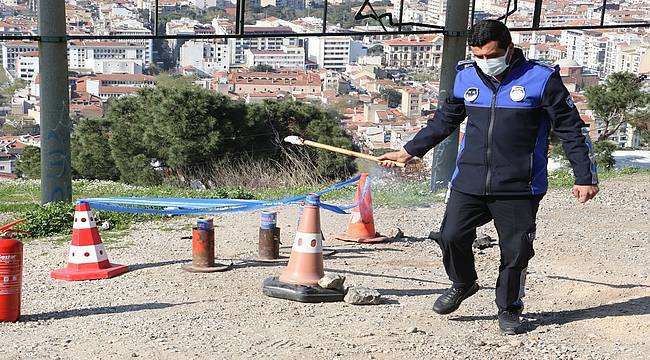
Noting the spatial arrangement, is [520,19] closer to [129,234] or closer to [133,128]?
[129,234]

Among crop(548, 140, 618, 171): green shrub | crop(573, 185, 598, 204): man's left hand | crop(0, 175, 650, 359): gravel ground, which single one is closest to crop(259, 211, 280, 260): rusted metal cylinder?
crop(0, 175, 650, 359): gravel ground

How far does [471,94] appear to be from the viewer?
6301mm

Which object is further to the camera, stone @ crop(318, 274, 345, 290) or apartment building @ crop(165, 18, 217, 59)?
apartment building @ crop(165, 18, 217, 59)

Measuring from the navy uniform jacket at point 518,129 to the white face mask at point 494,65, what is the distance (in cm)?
7

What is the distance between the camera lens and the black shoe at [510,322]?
6508 millimetres

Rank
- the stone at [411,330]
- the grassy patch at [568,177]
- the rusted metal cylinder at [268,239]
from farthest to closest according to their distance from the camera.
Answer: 1. the grassy patch at [568,177]
2. the rusted metal cylinder at [268,239]
3. the stone at [411,330]

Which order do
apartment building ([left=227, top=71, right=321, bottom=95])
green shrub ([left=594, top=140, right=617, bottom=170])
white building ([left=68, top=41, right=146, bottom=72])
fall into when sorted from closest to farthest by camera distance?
white building ([left=68, top=41, right=146, bottom=72]) → green shrub ([left=594, top=140, right=617, bottom=170]) → apartment building ([left=227, top=71, right=321, bottom=95])

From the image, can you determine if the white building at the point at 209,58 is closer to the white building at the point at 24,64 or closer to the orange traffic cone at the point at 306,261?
the white building at the point at 24,64

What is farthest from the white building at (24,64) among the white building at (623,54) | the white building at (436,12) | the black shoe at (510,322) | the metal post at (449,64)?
the white building at (623,54)

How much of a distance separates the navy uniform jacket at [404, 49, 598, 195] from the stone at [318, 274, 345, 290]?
1373 mm

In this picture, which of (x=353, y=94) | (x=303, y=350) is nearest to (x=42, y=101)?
(x=303, y=350)

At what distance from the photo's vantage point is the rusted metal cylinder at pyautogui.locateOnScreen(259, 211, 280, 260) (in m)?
8.59

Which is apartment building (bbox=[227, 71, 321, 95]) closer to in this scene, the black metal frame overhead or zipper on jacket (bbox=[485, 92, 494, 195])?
the black metal frame overhead

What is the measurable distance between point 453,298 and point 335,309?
838mm
